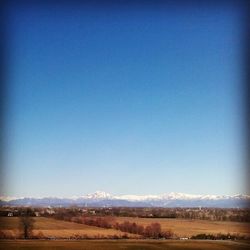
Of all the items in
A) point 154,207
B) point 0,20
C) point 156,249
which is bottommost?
point 156,249

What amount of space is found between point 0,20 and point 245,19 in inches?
53.0

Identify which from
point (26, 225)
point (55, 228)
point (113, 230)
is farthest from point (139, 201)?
point (26, 225)

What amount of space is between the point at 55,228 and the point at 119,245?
1.22ft

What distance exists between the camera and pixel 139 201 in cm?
364

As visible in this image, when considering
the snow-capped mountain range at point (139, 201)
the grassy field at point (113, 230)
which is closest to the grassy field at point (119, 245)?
the grassy field at point (113, 230)

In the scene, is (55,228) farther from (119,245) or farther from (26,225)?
(119,245)

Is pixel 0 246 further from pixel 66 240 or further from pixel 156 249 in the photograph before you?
pixel 156 249

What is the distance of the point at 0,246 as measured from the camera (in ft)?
11.5

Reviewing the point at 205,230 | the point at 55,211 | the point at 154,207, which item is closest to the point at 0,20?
the point at 55,211

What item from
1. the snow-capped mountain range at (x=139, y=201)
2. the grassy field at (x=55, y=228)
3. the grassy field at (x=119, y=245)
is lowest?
the grassy field at (x=119, y=245)

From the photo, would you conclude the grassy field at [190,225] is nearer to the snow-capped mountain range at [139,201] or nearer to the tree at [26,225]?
the snow-capped mountain range at [139,201]

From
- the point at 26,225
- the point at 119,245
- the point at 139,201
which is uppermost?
the point at 139,201

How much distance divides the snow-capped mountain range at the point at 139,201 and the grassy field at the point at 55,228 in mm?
99

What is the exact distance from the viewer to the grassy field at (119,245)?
355 cm
